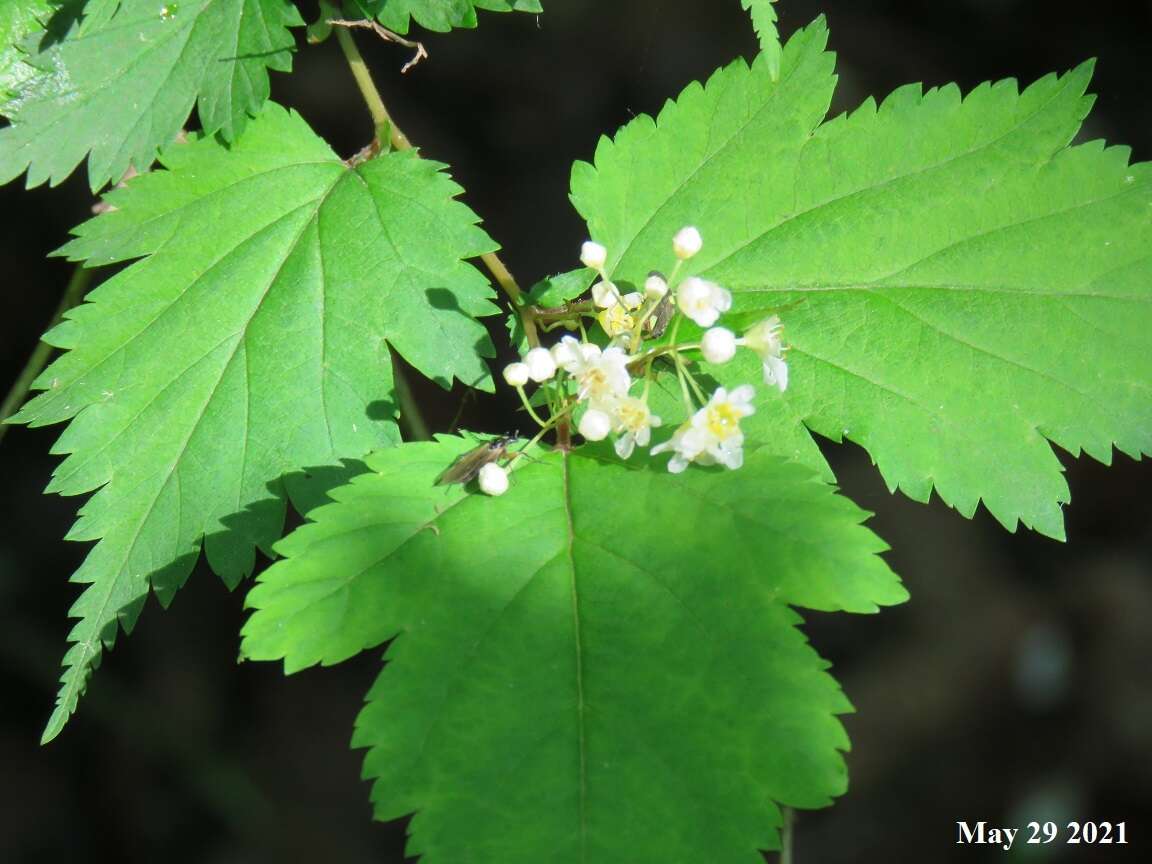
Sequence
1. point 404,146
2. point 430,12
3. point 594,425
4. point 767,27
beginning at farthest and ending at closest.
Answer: point 404,146 < point 430,12 < point 594,425 < point 767,27

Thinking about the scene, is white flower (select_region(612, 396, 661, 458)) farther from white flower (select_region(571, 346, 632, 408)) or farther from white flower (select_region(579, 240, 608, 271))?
white flower (select_region(579, 240, 608, 271))

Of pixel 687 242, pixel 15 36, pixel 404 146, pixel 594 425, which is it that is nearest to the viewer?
pixel 594 425

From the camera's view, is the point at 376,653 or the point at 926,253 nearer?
the point at 926,253

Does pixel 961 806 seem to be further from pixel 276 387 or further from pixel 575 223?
pixel 276 387

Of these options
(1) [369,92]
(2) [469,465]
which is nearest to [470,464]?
(2) [469,465]

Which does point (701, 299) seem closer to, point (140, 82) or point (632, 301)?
point (632, 301)

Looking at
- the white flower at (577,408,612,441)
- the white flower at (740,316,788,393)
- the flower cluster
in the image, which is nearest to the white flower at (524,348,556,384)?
the flower cluster
